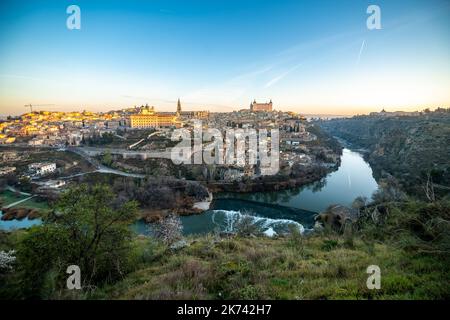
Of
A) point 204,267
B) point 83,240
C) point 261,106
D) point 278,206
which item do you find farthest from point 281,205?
point 261,106

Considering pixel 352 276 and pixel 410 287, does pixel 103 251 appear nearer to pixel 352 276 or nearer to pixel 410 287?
pixel 352 276

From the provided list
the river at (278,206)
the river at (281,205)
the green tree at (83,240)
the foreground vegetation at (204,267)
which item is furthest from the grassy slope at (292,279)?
the river at (281,205)

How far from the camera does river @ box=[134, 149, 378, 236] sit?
18.4 metres

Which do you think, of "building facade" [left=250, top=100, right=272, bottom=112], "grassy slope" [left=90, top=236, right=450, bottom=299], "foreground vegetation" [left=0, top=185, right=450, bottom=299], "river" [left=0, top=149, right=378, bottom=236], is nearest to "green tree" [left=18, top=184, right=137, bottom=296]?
"foreground vegetation" [left=0, top=185, right=450, bottom=299]

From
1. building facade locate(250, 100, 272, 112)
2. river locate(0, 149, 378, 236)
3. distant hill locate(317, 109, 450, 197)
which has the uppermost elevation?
building facade locate(250, 100, 272, 112)

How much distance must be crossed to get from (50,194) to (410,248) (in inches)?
1099

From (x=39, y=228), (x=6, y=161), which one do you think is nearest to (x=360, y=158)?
(x=39, y=228)

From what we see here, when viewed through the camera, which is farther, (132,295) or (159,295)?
(132,295)

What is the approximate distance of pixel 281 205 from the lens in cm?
2355

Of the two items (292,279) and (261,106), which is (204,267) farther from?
(261,106)

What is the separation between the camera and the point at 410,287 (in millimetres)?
2658

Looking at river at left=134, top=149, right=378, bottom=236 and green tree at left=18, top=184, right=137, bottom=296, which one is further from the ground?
green tree at left=18, top=184, right=137, bottom=296

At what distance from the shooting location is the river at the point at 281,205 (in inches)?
726

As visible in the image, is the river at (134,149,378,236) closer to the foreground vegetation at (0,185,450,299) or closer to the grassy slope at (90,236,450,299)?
the grassy slope at (90,236,450,299)
